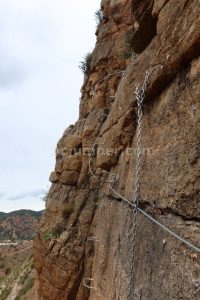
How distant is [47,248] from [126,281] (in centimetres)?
617

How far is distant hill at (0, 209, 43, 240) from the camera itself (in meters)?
87.8

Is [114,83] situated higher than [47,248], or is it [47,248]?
[114,83]

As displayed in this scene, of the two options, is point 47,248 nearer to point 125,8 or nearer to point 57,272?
point 57,272

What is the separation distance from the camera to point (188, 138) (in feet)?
13.1

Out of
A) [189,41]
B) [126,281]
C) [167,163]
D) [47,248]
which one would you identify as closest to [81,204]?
[47,248]

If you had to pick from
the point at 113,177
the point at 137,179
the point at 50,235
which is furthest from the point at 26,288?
the point at 137,179

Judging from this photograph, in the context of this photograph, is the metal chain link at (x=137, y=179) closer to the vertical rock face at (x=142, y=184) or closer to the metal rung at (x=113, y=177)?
the vertical rock face at (x=142, y=184)

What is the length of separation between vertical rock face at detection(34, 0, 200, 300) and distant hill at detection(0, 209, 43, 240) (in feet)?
253

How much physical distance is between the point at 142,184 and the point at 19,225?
94.9 m

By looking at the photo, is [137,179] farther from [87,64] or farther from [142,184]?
[87,64]

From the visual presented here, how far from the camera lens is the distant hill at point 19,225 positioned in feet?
288

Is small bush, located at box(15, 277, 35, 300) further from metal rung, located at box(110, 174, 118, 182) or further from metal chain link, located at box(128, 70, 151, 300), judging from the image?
metal chain link, located at box(128, 70, 151, 300)

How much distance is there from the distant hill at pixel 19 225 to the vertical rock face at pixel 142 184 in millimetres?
76962

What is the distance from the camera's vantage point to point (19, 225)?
95.2 meters
